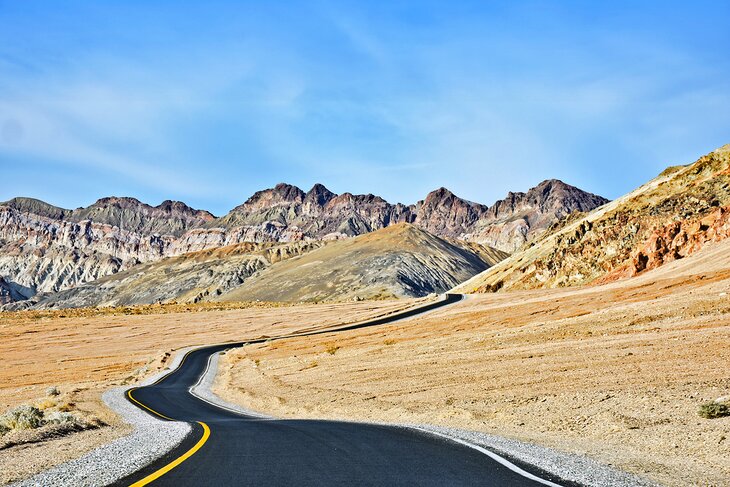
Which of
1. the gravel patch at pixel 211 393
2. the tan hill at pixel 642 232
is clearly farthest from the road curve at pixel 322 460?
the tan hill at pixel 642 232

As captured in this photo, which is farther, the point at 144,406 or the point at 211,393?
the point at 211,393

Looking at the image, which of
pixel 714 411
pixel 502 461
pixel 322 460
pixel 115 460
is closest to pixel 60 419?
pixel 115 460

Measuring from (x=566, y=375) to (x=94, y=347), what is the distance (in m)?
69.4

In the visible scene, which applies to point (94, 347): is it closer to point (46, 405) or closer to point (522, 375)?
point (46, 405)

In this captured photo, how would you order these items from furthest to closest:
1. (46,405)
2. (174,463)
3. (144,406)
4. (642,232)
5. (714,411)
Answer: (642,232) → (144,406) → (46,405) → (714,411) → (174,463)

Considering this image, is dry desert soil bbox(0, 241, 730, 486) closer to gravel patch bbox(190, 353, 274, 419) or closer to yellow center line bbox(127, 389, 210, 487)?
gravel patch bbox(190, 353, 274, 419)

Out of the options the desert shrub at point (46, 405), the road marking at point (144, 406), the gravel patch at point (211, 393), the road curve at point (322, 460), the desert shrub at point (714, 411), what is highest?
the road curve at point (322, 460)

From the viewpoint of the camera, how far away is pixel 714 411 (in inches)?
615

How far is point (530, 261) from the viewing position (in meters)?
94.6

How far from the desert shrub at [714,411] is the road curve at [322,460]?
7.59 m

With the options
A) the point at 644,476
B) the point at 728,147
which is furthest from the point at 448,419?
the point at 728,147

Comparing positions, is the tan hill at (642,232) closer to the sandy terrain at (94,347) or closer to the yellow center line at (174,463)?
the sandy terrain at (94,347)

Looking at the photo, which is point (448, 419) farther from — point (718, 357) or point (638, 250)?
point (638, 250)

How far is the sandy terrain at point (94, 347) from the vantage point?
46.4ft
